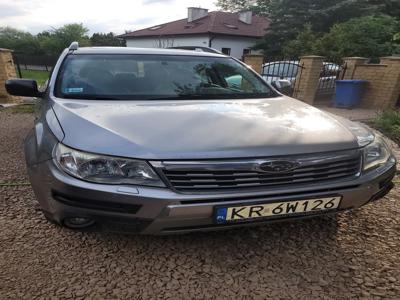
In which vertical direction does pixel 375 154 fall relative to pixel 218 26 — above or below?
above

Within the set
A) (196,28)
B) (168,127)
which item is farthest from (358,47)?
(196,28)

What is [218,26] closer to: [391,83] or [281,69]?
A: [281,69]

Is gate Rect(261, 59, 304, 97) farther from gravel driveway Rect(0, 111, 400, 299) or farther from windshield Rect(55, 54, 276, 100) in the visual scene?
gravel driveway Rect(0, 111, 400, 299)

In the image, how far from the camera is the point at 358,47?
11.6 metres

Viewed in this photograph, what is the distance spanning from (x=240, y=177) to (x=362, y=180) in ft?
2.80

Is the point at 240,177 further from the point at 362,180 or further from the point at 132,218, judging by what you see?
the point at 362,180

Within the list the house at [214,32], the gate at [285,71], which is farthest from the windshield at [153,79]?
the house at [214,32]

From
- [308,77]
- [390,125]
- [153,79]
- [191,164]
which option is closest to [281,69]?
[308,77]

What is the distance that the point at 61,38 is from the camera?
37719 mm

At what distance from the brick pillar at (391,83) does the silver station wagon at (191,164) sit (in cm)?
767

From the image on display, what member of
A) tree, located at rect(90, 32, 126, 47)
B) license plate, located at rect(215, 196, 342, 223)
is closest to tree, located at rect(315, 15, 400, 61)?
license plate, located at rect(215, 196, 342, 223)

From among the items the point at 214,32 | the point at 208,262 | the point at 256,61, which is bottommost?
the point at 214,32

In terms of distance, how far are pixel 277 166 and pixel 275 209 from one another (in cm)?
26

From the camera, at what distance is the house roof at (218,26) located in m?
29.8
